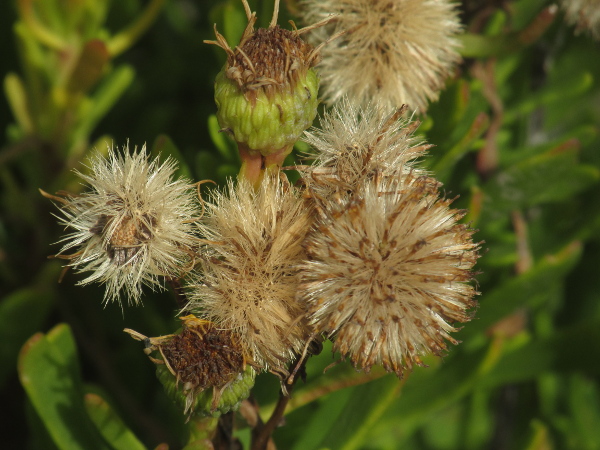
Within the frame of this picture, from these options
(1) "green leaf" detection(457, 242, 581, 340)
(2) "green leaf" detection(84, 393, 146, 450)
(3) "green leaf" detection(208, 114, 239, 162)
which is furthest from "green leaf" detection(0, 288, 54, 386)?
(1) "green leaf" detection(457, 242, 581, 340)

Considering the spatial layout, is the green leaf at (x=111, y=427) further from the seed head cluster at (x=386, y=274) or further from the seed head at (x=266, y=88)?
the seed head at (x=266, y=88)

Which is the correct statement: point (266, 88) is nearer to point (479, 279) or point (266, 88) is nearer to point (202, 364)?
point (202, 364)

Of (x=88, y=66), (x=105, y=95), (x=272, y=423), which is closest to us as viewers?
(x=272, y=423)

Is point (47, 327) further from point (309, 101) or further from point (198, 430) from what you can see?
point (309, 101)

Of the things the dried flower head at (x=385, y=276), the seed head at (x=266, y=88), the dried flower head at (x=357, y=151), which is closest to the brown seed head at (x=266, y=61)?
the seed head at (x=266, y=88)

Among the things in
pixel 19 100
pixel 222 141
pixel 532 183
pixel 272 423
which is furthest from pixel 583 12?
pixel 19 100

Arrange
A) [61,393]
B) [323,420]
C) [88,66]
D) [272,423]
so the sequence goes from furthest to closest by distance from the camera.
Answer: [88,66] < [323,420] < [61,393] < [272,423]
